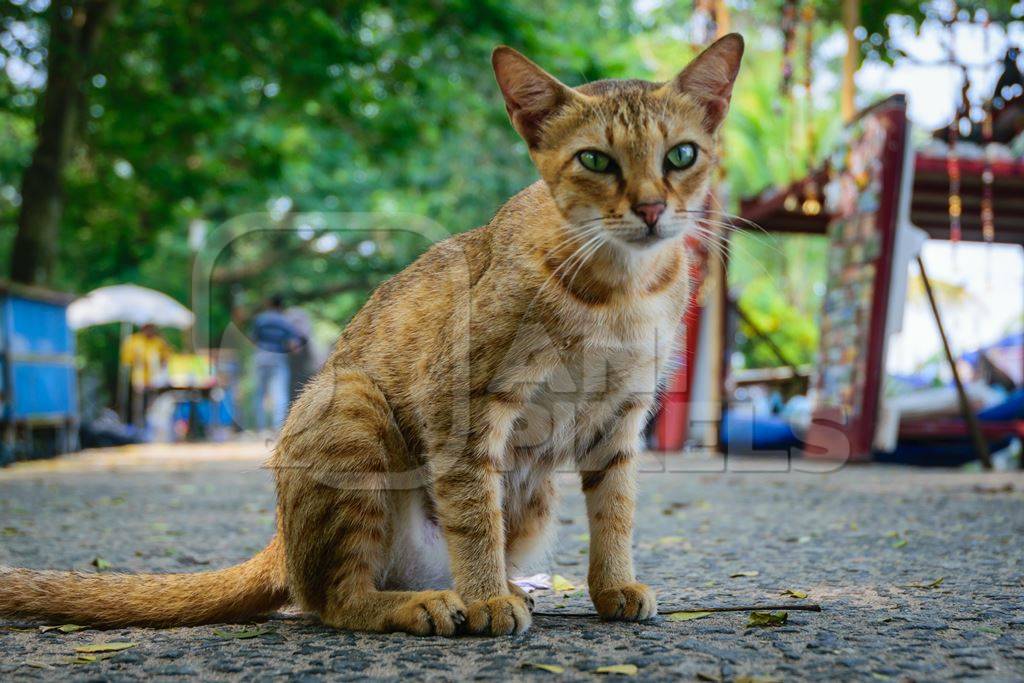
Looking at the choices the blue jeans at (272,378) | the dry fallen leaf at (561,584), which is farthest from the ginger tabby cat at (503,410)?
the blue jeans at (272,378)

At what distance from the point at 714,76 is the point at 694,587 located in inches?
73.1

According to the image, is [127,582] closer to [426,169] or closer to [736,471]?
[736,471]

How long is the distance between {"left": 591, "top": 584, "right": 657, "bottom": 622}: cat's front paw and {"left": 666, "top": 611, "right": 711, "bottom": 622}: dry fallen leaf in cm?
6

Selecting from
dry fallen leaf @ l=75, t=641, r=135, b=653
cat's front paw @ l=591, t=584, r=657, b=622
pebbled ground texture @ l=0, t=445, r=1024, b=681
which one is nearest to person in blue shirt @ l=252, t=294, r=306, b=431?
pebbled ground texture @ l=0, t=445, r=1024, b=681

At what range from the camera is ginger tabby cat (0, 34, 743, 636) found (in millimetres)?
2834

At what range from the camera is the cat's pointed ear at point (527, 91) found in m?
3.07

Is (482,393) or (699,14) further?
(699,14)

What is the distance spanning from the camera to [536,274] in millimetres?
2979

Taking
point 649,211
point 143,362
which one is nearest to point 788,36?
point 649,211

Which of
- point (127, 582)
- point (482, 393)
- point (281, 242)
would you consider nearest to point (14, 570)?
point (127, 582)

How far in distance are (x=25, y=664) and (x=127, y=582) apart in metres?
0.53

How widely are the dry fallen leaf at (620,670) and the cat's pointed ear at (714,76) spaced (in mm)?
1786

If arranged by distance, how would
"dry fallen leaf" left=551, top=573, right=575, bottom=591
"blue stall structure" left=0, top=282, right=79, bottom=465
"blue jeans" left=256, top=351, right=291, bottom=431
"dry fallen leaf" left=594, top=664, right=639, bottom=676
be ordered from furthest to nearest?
1. "blue jeans" left=256, top=351, right=291, bottom=431
2. "blue stall structure" left=0, top=282, right=79, bottom=465
3. "dry fallen leaf" left=551, top=573, right=575, bottom=591
4. "dry fallen leaf" left=594, top=664, right=639, bottom=676

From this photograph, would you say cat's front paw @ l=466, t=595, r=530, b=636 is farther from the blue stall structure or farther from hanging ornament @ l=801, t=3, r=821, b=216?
the blue stall structure
